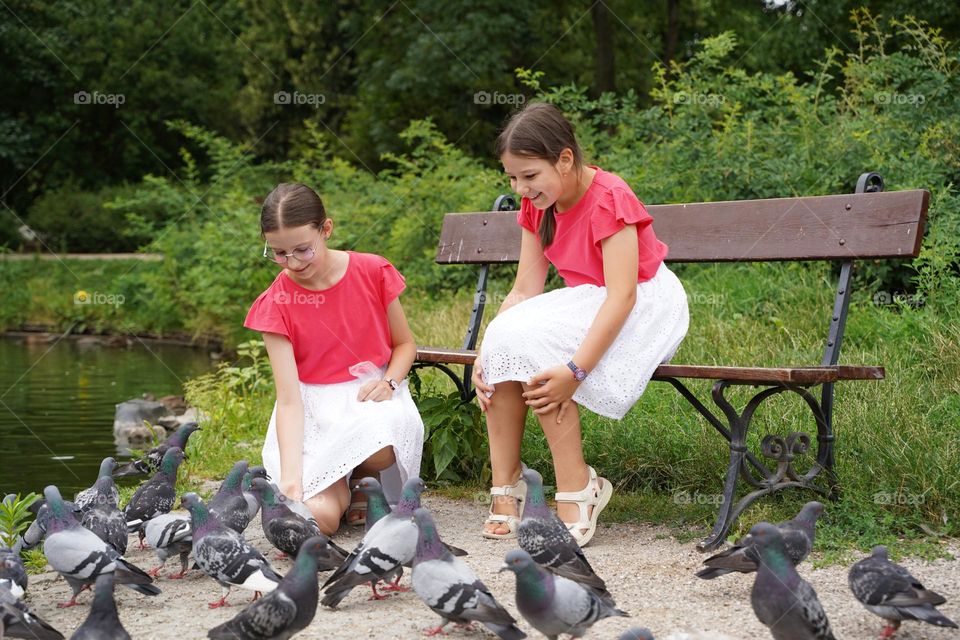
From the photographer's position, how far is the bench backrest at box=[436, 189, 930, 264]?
14.5ft

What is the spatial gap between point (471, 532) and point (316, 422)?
2.69 ft

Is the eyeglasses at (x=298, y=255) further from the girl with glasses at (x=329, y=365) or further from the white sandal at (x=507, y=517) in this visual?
the white sandal at (x=507, y=517)

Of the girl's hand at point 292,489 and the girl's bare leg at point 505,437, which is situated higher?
the girl's bare leg at point 505,437

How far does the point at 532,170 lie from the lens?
4.27m

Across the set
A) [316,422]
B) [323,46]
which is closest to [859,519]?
[316,422]

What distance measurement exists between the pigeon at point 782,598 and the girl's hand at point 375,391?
189 cm

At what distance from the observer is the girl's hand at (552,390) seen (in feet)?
13.6
